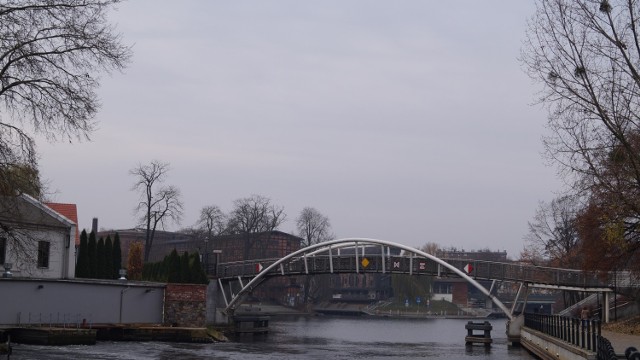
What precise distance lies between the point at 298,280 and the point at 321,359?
292 feet

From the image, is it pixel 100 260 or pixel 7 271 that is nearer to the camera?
pixel 7 271

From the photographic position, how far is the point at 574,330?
25.3 m

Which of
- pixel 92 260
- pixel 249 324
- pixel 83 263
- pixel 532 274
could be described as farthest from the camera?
pixel 249 324

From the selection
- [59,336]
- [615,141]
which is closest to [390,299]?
[59,336]

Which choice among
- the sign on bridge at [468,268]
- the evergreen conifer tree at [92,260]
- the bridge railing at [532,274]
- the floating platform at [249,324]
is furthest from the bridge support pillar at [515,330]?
the evergreen conifer tree at [92,260]

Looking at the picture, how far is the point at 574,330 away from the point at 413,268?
35.9 m

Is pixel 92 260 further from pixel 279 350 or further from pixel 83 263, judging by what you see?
pixel 279 350

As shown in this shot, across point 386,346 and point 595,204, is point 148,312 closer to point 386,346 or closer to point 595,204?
point 386,346

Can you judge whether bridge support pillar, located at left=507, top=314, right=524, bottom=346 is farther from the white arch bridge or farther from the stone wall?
the stone wall

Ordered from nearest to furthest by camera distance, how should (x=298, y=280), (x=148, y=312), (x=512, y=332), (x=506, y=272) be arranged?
(x=148, y=312) → (x=512, y=332) → (x=506, y=272) → (x=298, y=280)

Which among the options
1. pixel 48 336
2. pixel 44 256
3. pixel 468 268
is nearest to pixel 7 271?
pixel 48 336

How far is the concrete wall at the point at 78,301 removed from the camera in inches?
1566

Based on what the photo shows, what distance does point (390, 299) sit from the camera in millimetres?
142875

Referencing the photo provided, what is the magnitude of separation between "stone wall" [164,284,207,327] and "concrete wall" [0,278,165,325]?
57 centimetres
